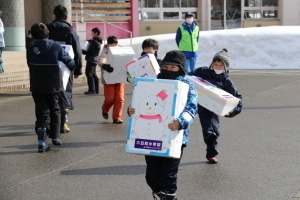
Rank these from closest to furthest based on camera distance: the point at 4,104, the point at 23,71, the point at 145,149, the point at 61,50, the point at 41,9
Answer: the point at 145,149 → the point at 61,50 → the point at 4,104 → the point at 23,71 → the point at 41,9

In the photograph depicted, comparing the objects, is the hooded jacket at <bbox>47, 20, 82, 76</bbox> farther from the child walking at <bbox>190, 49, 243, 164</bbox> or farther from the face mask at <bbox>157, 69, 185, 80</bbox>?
the face mask at <bbox>157, 69, 185, 80</bbox>

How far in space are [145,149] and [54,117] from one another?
129 inches

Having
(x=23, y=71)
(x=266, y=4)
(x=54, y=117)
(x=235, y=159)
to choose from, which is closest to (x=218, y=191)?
(x=235, y=159)

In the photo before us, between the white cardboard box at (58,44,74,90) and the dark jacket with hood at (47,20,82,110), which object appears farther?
the dark jacket with hood at (47,20,82,110)

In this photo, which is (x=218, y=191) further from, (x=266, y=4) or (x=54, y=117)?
(x=266, y=4)

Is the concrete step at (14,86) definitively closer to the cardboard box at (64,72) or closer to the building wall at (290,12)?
the cardboard box at (64,72)

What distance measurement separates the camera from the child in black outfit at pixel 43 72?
775 cm

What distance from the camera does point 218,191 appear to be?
6.20 meters

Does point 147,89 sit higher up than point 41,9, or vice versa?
point 41,9

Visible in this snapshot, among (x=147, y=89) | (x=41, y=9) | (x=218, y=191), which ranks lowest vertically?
(x=218, y=191)

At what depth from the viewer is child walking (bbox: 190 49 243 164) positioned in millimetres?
7203

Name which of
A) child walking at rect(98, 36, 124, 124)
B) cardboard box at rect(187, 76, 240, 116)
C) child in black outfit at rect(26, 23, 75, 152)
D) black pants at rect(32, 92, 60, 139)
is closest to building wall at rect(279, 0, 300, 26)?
child walking at rect(98, 36, 124, 124)

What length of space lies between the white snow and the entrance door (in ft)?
33.2

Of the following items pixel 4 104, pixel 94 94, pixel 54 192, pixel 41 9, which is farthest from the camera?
pixel 41 9
